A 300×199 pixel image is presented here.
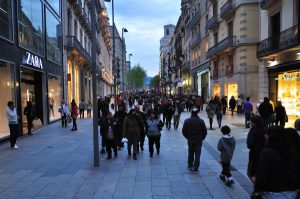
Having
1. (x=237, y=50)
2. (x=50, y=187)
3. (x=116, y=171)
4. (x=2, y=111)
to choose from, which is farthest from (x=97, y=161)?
(x=237, y=50)

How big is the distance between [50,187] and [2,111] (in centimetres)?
875

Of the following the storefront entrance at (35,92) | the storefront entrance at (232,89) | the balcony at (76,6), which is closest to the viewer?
the storefront entrance at (35,92)

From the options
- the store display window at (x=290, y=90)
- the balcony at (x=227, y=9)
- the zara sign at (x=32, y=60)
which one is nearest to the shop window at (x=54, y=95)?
the zara sign at (x=32, y=60)

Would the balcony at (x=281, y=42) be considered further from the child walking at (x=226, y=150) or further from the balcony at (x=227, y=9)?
the child walking at (x=226, y=150)

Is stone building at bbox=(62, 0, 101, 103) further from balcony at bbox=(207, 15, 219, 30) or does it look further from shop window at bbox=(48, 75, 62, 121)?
balcony at bbox=(207, 15, 219, 30)

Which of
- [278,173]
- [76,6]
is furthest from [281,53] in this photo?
Answer: [76,6]

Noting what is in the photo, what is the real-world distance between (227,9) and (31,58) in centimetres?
1915

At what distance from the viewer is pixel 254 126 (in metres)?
5.67

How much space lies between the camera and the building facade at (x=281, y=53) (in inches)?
715

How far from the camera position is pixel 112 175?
7.62 metres

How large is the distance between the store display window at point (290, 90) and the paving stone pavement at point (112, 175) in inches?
390

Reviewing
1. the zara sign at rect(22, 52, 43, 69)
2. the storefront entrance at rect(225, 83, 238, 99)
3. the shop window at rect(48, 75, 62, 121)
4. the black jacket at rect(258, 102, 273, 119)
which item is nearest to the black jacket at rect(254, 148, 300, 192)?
the black jacket at rect(258, 102, 273, 119)

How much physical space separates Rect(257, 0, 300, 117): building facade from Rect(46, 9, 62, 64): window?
45.9ft

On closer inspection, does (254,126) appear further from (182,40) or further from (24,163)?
(182,40)
